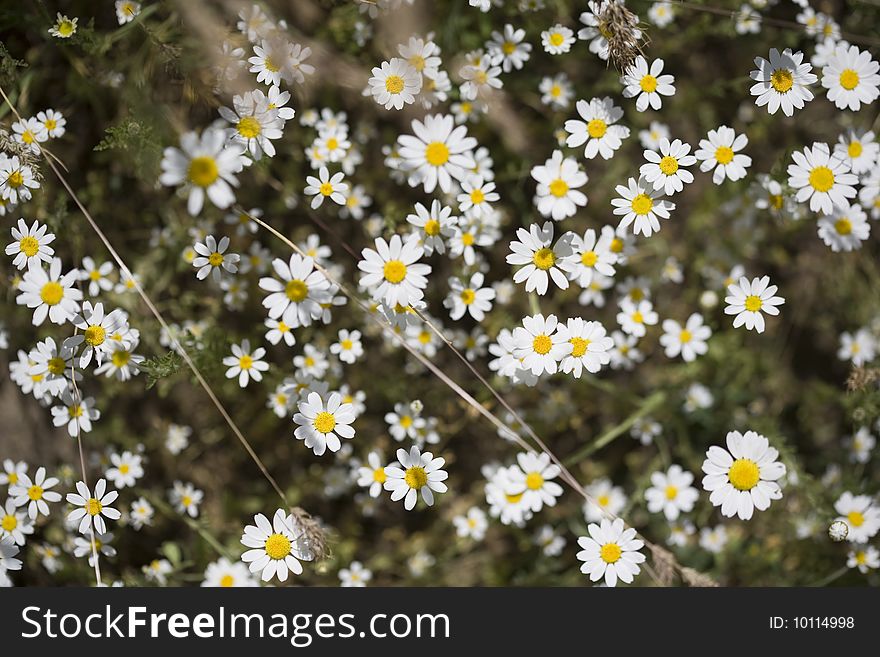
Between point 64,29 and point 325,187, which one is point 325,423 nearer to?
point 325,187

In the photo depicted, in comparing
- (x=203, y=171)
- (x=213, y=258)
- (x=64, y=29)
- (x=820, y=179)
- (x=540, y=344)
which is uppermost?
(x=64, y=29)

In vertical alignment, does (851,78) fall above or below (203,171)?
above

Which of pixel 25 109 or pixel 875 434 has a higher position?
pixel 25 109

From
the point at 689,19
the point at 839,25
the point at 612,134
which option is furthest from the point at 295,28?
the point at 839,25

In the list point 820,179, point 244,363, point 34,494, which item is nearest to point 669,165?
point 820,179

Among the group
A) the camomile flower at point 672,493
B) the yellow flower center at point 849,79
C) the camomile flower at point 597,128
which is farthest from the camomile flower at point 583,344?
the yellow flower center at point 849,79

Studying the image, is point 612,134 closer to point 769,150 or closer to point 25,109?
point 769,150

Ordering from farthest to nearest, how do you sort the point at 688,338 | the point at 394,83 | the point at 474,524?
the point at 474,524 < the point at 688,338 < the point at 394,83

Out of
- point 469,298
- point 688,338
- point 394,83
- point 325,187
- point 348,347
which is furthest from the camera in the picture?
point 688,338
